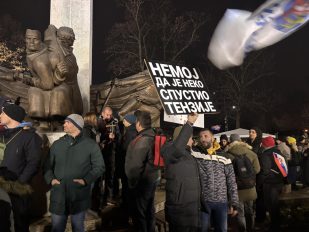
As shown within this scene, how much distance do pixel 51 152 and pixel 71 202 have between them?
0.61 m

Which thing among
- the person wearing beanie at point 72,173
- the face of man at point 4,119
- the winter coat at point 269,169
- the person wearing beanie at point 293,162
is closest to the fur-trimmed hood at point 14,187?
the person wearing beanie at point 72,173

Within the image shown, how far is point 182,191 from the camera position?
180 inches

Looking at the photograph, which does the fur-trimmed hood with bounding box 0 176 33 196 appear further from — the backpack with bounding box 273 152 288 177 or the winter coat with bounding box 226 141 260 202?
the backpack with bounding box 273 152 288 177

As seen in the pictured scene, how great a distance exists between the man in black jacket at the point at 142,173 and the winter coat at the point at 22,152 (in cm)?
136

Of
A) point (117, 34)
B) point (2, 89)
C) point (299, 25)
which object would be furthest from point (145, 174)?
point (117, 34)

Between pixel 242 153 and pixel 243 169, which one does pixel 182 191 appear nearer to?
pixel 243 169

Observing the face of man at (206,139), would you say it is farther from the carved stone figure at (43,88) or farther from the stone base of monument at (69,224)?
the carved stone figure at (43,88)

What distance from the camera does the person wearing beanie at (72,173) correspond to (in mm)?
4543

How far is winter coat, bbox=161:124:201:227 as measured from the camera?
4566 mm

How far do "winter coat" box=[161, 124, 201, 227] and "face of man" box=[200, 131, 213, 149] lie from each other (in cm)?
48

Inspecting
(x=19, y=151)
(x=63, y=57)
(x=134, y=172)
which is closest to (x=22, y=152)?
(x=19, y=151)

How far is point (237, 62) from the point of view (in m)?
4.98

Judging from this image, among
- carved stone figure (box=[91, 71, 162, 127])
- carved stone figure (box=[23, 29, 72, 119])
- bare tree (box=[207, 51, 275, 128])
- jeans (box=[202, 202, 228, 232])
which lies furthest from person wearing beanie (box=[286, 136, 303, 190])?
bare tree (box=[207, 51, 275, 128])

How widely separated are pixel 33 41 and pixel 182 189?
3650 millimetres
